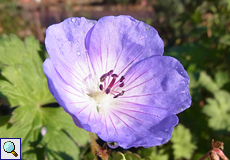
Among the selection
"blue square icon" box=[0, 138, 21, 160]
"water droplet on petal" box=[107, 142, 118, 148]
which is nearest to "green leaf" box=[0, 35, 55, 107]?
"blue square icon" box=[0, 138, 21, 160]

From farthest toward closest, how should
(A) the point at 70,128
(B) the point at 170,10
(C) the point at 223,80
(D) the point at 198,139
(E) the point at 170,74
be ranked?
(B) the point at 170,10, (C) the point at 223,80, (D) the point at 198,139, (A) the point at 70,128, (E) the point at 170,74

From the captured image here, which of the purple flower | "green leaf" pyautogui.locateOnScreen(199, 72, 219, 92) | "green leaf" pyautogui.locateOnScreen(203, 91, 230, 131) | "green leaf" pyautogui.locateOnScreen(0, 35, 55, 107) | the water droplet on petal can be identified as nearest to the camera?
the water droplet on petal

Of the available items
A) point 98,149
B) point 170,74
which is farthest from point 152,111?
point 98,149

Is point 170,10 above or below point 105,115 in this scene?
below

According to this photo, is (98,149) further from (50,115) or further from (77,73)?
(50,115)

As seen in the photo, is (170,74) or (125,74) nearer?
(170,74)

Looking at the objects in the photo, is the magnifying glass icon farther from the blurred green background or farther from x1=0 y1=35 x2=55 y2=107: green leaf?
x1=0 y1=35 x2=55 y2=107: green leaf

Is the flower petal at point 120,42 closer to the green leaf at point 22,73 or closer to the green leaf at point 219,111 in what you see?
the green leaf at point 22,73
